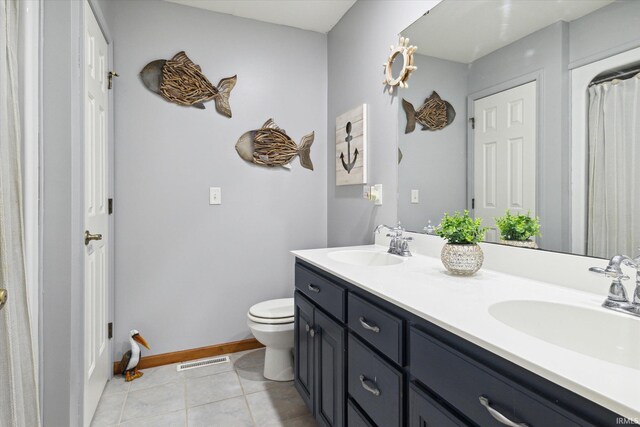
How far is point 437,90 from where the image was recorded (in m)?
1.62

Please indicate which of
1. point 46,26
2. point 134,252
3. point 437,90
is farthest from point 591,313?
point 134,252

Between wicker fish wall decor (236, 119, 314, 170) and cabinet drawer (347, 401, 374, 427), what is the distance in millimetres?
1792

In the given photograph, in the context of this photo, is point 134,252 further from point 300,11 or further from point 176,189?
point 300,11

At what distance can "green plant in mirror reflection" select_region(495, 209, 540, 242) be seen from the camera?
1203 mm

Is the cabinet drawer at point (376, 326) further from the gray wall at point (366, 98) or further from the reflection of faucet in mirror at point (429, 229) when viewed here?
the gray wall at point (366, 98)

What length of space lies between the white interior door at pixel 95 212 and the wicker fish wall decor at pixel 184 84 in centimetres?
30

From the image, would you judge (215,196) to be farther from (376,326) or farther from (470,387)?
(470,387)

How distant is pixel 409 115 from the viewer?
1.79 metres

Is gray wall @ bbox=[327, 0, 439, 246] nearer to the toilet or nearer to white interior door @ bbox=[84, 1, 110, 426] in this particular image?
the toilet

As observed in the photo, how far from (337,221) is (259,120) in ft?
3.22

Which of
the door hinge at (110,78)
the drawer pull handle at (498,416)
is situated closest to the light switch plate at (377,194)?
the drawer pull handle at (498,416)

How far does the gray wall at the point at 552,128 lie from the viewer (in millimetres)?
1080

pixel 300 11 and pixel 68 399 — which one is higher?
pixel 300 11

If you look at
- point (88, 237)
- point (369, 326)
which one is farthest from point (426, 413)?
point (88, 237)
